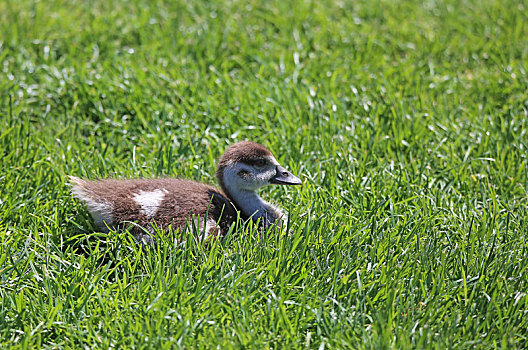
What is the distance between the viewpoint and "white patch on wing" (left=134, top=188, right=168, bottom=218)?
4199 mm

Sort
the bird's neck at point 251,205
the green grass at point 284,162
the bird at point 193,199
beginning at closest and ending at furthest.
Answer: the green grass at point 284,162
the bird at point 193,199
the bird's neck at point 251,205

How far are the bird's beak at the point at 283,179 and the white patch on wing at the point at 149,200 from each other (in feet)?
2.69

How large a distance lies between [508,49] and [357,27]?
1.74 metres

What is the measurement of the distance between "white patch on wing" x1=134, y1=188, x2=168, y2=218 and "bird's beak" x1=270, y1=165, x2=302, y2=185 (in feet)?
2.69

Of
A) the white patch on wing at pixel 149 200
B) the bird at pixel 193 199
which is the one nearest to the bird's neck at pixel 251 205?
the bird at pixel 193 199

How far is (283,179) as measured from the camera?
4.62m

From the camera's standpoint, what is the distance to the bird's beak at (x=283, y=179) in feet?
15.1

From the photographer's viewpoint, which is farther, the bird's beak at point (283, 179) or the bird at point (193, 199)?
the bird's beak at point (283, 179)

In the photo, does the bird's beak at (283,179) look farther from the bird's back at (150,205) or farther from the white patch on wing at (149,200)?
the white patch on wing at (149,200)

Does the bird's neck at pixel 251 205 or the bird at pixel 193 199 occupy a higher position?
the bird at pixel 193 199

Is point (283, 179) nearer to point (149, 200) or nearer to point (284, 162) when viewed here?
point (284, 162)

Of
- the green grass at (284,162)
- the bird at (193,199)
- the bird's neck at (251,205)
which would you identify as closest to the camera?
the green grass at (284,162)

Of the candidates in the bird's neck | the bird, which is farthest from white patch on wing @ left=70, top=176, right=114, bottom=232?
the bird's neck

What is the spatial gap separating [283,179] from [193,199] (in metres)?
0.71
